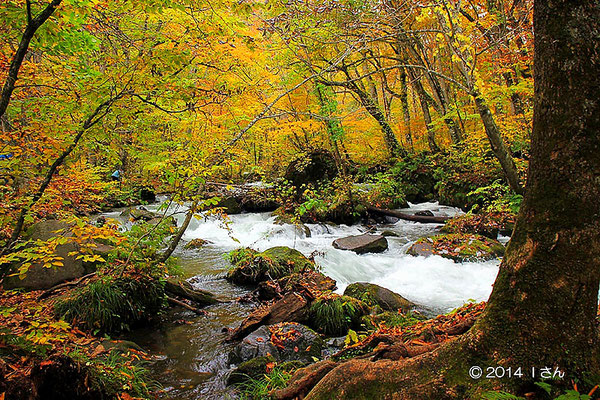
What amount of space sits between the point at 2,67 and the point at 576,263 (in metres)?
6.13

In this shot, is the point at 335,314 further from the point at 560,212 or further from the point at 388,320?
the point at 560,212

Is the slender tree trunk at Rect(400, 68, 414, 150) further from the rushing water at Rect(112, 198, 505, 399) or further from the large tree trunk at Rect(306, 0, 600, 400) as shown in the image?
the large tree trunk at Rect(306, 0, 600, 400)

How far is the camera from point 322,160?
16.3m

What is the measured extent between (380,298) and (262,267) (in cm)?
283

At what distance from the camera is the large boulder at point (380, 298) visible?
5.96 m

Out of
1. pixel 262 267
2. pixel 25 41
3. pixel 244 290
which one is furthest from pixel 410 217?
pixel 25 41

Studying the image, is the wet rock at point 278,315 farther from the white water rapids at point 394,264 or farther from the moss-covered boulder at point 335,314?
the white water rapids at point 394,264

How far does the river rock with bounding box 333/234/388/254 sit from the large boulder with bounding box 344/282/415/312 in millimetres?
3341

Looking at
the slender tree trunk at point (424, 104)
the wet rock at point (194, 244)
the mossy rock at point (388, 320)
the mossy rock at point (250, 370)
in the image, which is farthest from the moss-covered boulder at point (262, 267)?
the slender tree trunk at point (424, 104)

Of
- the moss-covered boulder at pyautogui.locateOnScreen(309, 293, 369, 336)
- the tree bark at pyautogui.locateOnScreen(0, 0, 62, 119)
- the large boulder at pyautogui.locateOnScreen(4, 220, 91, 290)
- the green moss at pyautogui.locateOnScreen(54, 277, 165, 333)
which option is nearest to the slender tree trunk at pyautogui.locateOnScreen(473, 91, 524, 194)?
the moss-covered boulder at pyautogui.locateOnScreen(309, 293, 369, 336)

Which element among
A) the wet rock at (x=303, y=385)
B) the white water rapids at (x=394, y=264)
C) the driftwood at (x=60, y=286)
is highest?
the driftwood at (x=60, y=286)

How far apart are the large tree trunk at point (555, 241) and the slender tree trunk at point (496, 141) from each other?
19.2ft

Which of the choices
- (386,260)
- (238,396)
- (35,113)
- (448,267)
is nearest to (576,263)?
(238,396)

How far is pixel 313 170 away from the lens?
1608 centimetres
